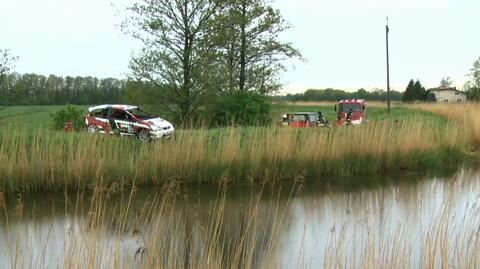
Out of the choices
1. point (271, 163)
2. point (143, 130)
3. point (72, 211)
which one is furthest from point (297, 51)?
point (72, 211)

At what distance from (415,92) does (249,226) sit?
58.8 metres

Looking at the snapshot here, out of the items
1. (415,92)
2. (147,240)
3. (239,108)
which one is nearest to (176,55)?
(239,108)

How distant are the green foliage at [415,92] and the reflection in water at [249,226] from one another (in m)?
51.5

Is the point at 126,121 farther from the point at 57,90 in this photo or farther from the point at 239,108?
the point at 57,90

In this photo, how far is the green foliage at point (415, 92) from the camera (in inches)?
2309

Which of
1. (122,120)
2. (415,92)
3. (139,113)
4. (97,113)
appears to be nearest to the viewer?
(122,120)

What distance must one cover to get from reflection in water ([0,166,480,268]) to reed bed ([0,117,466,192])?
414mm

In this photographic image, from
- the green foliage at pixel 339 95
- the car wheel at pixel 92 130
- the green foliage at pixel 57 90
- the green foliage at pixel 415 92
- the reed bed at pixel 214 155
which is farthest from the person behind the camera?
the green foliage at pixel 339 95

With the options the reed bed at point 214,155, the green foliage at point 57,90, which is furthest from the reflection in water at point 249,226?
the green foliage at point 57,90

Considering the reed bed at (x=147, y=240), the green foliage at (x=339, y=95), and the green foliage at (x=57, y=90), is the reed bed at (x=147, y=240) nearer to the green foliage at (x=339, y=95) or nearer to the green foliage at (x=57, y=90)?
the green foliage at (x=57, y=90)

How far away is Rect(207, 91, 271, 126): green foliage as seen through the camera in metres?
16.2

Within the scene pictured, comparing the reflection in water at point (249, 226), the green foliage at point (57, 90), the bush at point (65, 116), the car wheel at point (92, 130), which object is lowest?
the reflection in water at point (249, 226)

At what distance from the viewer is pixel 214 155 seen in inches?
364

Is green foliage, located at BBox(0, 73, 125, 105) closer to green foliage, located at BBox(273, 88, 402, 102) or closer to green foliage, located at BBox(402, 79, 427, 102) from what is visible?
green foliage, located at BBox(273, 88, 402, 102)
